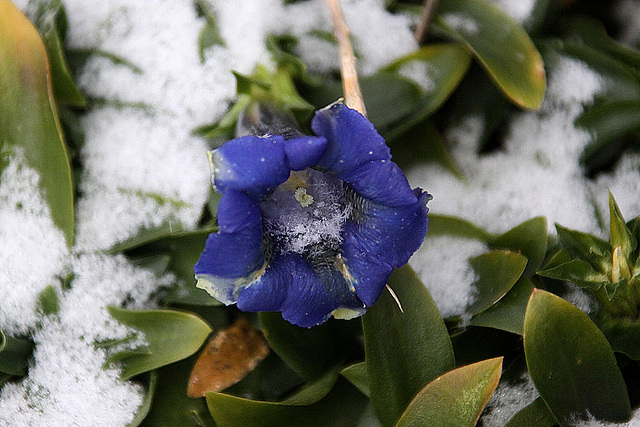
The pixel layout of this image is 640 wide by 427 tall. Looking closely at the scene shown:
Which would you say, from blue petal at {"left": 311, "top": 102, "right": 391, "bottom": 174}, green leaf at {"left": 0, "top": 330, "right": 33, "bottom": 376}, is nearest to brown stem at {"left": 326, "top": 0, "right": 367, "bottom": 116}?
blue petal at {"left": 311, "top": 102, "right": 391, "bottom": 174}

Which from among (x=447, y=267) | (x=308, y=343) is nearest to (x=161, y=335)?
(x=308, y=343)

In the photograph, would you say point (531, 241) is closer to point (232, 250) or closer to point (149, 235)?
point (232, 250)

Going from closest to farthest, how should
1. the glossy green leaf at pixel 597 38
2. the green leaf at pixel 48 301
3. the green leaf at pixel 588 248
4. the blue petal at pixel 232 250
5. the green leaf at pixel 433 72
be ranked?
the blue petal at pixel 232 250 → the green leaf at pixel 588 248 → the green leaf at pixel 48 301 → the green leaf at pixel 433 72 → the glossy green leaf at pixel 597 38

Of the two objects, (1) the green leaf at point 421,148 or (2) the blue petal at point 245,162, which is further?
(1) the green leaf at point 421,148

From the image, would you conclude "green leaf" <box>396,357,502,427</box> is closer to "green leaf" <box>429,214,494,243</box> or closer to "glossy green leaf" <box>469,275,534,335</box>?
"glossy green leaf" <box>469,275,534,335</box>

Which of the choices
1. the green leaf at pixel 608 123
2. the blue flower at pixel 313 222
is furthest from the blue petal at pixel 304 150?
the green leaf at pixel 608 123

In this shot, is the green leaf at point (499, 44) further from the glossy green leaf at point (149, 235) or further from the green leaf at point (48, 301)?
the green leaf at point (48, 301)

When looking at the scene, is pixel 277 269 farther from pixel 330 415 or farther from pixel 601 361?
pixel 601 361
